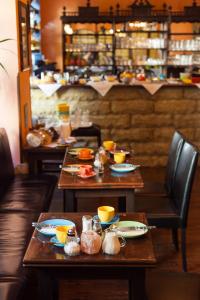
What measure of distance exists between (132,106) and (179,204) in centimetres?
A: 323

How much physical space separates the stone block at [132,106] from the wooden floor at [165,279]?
103 cm

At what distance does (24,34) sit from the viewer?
4984 mm

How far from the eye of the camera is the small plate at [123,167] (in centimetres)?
349

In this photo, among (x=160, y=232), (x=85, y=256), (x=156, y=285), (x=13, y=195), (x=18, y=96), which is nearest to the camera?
(x=85, y=256)

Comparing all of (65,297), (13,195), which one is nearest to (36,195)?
(13,195)

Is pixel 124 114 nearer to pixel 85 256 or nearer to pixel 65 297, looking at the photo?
pixel 65 297

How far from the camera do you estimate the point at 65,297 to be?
318cm

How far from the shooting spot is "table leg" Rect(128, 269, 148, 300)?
2080mm

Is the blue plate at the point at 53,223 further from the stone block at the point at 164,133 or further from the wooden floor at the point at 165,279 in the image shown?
the stone block at the point at 164,133

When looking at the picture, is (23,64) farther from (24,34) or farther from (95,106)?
(95,106)

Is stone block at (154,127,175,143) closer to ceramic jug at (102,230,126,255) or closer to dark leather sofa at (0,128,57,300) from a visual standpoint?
dark leather sofa at (0,128,57,300)

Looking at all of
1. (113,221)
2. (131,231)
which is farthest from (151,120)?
(131,231)

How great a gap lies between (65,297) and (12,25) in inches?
97.3

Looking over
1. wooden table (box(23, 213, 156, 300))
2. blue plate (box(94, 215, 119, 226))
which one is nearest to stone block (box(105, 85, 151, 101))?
blue plate (box(94, 215, 119, 226))
